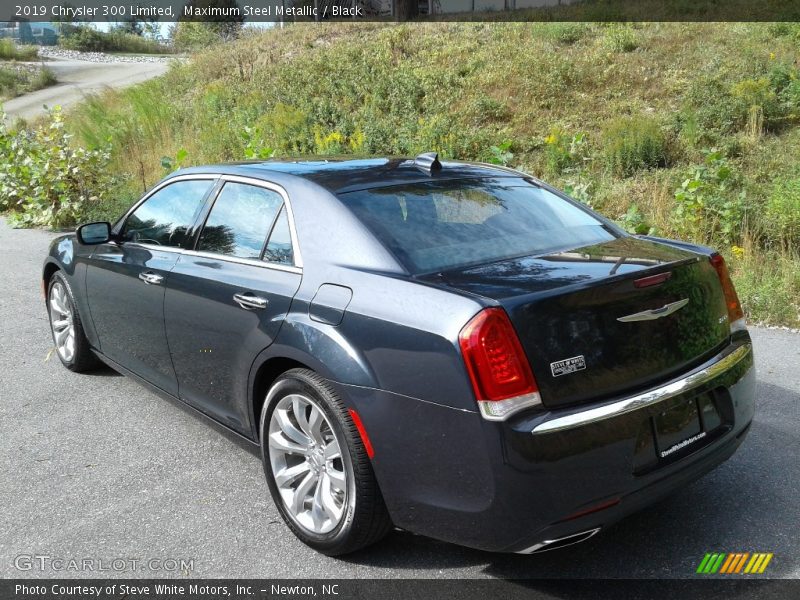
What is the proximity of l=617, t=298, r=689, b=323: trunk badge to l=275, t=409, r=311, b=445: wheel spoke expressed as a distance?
4.55 ft

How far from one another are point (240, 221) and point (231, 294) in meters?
0.44

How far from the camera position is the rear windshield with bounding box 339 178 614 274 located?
3262mm

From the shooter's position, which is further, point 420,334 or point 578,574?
point 578,574

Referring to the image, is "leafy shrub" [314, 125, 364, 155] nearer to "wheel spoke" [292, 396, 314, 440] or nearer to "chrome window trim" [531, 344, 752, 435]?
"wheel spoke" [292, 396, 314, 440]

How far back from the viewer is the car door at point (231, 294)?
11.4 ft

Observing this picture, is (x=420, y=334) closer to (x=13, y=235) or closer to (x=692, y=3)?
(x=13, y=235)

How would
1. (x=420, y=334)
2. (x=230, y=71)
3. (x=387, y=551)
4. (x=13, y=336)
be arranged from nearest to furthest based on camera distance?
(x=420, y=334) → (x=387, y=551) → (x=13, y=336) → (x=230, y=71)

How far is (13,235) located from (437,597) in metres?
11.4

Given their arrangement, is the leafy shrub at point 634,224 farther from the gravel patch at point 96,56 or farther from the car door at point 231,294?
the gravel patch at point 96,56

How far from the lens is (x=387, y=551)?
3271 millimetres

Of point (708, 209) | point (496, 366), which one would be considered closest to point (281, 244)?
point (496, 366)

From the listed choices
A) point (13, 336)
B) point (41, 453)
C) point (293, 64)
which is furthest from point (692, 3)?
point (41, 453)

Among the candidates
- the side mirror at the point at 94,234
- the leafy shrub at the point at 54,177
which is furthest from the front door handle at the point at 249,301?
the leafy shrub at the point at 54,177

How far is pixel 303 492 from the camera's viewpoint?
3336 mm
